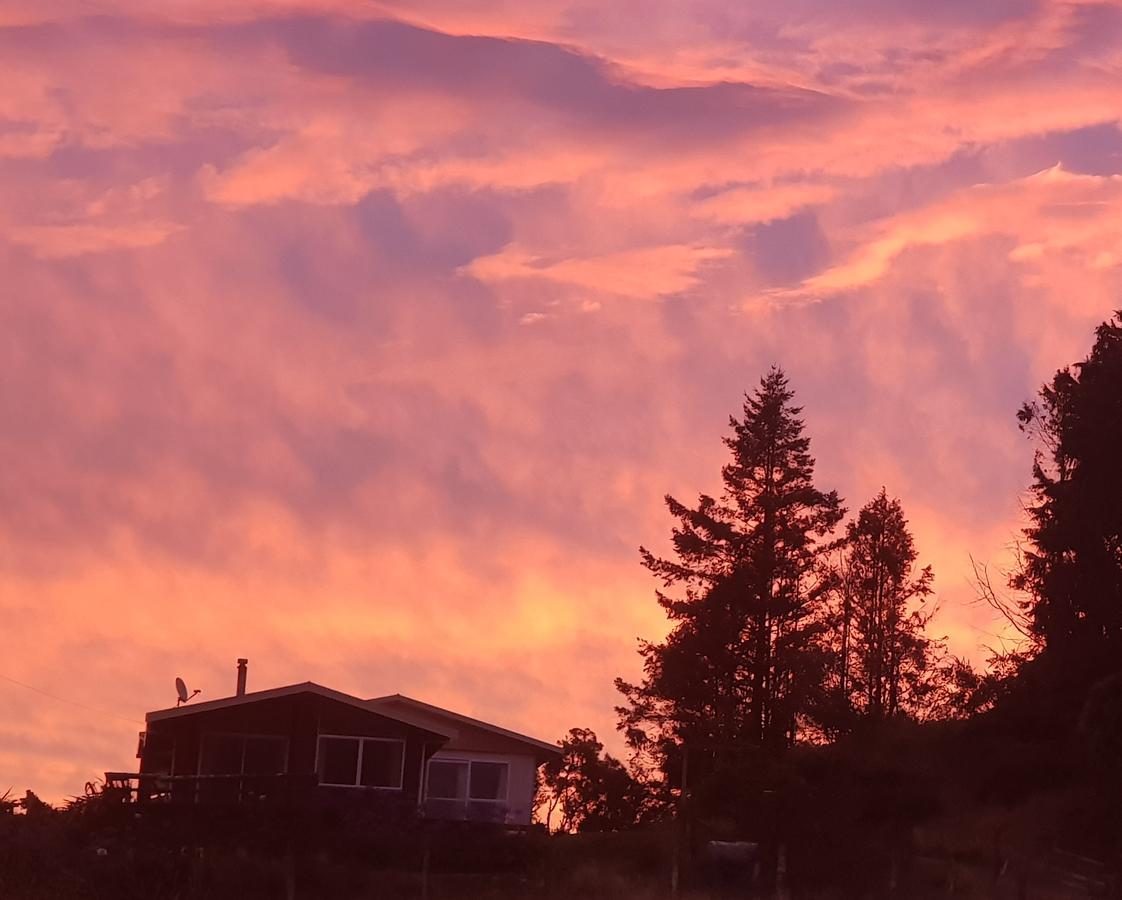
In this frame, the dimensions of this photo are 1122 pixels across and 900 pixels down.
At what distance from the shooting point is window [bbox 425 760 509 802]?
55.0 m

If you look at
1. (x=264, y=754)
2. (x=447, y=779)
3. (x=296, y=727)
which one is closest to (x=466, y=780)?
(x=447, y=779)

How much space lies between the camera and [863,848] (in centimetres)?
3619

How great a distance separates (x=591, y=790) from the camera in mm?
70250

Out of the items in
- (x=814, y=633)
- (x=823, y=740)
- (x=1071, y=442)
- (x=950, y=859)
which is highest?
(x=1071, y=442)

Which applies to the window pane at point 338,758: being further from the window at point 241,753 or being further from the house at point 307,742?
the window at point 241,753

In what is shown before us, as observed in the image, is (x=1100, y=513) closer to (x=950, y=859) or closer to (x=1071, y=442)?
(x=1071, y=442)

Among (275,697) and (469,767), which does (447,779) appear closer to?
(469,767)

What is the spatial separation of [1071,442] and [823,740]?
15.2 meters

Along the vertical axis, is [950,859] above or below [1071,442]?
below

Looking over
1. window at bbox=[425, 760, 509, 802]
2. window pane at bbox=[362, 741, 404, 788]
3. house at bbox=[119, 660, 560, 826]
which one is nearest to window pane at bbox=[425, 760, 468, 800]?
window at bbox=[425, 760, 509, 802]

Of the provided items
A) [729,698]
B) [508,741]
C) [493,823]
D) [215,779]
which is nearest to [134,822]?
[215,779]

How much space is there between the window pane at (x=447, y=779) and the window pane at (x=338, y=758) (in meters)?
7.33

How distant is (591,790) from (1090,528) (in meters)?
30.2

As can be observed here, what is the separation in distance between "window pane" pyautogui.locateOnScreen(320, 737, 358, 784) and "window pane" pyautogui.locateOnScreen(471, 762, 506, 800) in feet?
26.6
